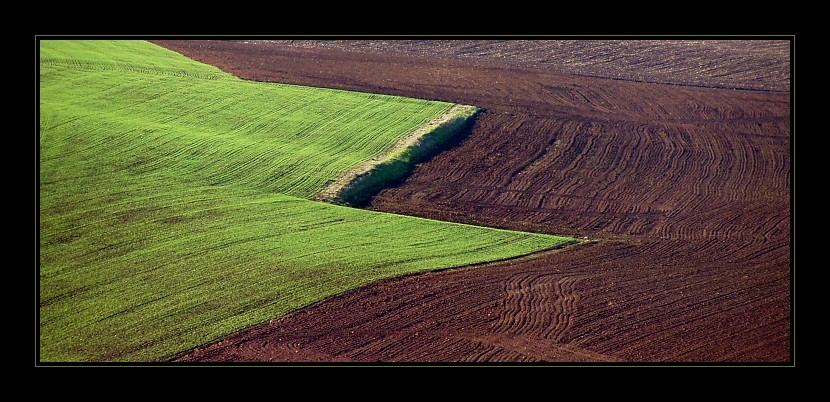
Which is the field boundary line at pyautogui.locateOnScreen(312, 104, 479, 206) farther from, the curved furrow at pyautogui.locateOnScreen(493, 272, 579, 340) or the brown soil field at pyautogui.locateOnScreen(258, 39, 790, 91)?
the brown soil field at pyautogui.locateOnScreen(258, 39, 790, 91)

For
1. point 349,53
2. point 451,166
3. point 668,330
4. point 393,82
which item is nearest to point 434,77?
point 393,82

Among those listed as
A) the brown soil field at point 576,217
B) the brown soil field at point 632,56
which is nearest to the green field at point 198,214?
the brown soil field at point 576,217

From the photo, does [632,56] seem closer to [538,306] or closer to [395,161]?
[395,161]

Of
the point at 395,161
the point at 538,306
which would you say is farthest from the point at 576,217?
the point at 395,161

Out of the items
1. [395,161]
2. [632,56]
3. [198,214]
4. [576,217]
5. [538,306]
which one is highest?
[632,56]

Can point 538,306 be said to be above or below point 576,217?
below

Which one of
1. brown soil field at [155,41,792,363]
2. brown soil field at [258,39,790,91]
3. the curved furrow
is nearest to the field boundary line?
brown soil field at [155,41,792,363]
